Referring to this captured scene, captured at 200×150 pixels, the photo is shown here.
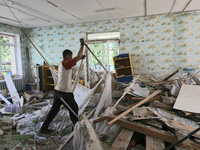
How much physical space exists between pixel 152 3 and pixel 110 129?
309 centimetres

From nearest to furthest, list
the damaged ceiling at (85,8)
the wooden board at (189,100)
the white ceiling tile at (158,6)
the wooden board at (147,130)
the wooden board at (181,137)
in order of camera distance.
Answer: the wooden board at (181,137), the wooden board at (147,130), the wooden board at (189,100), the damaged ceiling at (85,8), the white ceiling tile at (158,6)

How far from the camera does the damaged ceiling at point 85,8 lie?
308 cm

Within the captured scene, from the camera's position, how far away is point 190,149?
1161 mm

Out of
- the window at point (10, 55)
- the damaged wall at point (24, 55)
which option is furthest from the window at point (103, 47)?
the window at point (10, 55)

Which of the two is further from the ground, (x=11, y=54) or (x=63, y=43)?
(x=63, y=43)

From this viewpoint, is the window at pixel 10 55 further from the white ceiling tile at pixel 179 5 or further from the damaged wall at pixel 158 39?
the white ceiling tile at pixel 179 5

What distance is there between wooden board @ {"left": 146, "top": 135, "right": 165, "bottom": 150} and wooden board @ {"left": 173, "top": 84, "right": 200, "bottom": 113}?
2.35 feet

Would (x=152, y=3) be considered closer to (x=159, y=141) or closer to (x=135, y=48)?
(x=135, y=48)

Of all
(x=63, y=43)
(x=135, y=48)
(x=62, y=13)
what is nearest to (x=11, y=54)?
(x=63, y=43)

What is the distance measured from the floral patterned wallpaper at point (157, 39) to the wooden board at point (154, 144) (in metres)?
3.25

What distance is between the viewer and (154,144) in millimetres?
1301

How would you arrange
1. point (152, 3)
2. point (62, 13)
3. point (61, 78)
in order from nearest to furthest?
point (61, 78)
point (152, 3)
point (62, 13)

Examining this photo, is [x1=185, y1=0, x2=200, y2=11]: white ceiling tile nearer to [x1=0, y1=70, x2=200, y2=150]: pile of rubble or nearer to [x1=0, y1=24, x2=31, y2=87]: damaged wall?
[x1=0, y1=70, x2=200, y2=150]: pile of rubble

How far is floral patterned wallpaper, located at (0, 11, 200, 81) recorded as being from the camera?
157 inches
